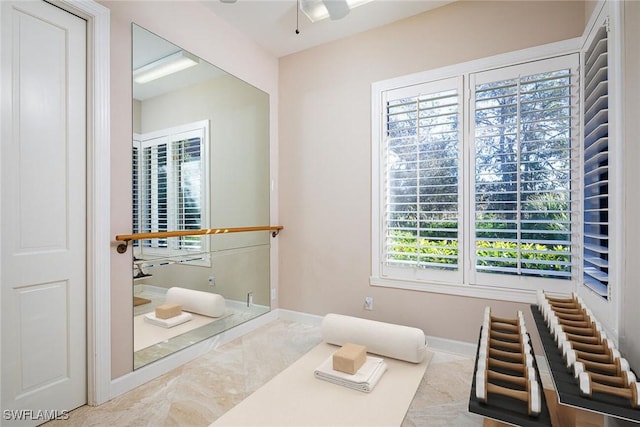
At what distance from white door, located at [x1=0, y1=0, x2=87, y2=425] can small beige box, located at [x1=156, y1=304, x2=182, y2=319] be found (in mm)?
451

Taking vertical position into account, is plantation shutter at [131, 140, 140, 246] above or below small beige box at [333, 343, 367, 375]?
above

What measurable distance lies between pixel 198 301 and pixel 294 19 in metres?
2.43

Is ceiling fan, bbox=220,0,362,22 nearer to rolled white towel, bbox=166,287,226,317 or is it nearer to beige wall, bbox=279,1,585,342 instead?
beige wall, bbox=279,1,585,342

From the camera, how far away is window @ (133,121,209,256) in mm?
2135

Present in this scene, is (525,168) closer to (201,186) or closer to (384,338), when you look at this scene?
(384,338)

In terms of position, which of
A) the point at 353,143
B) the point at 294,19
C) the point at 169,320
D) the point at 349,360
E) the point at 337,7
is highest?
the point at 294,19

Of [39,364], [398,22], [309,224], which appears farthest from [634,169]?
[39,364]

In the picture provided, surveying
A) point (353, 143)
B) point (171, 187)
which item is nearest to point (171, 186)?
point (171, 187)

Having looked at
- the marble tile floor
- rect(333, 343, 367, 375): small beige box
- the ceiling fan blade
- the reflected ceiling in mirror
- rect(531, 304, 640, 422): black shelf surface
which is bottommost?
the marble tile floor

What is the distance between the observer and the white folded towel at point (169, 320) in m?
2.19

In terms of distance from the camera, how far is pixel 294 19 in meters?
2.74

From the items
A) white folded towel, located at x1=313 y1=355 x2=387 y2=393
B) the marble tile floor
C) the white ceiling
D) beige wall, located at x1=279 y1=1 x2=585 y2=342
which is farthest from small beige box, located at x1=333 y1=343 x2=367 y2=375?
the white ceiling

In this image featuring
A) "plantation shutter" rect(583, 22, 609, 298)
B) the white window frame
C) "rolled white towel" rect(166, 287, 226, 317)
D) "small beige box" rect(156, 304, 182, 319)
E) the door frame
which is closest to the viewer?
"plantation shutter" rect(583, 22, 609, 298)

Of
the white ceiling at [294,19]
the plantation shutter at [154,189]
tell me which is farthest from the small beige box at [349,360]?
the white ceiling at [294,19]
